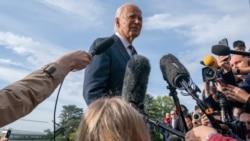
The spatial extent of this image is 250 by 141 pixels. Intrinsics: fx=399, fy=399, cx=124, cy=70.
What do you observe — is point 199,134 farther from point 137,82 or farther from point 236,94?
point 236,94

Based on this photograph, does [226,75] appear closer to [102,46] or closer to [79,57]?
[102,46]

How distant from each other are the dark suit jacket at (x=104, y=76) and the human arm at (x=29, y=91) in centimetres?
115

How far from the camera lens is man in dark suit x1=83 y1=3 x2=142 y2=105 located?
291 cm

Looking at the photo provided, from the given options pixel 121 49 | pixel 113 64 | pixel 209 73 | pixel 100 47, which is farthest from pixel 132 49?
pixel 209 73

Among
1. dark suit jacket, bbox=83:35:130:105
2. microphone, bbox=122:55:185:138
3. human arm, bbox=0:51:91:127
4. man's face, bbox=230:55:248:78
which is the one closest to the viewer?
human arm, bbox=0:51:91:127

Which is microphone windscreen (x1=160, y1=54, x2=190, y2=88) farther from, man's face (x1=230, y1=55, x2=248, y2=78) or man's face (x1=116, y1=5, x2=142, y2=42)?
man's face (x1=230, y1=55, x2=248, y2=78)

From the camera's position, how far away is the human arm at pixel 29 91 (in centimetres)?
151

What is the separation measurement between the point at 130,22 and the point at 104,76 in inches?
26.0

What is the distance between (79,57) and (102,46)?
66 cm

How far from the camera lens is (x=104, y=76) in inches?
117

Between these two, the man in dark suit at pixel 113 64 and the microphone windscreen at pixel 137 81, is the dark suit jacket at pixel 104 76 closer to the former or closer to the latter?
the man in dark suit at pixel 113 64

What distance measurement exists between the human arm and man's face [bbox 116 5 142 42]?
5.49 feet

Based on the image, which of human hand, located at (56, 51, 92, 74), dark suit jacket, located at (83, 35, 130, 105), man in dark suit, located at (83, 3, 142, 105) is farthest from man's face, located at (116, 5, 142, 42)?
Answer: human hand, located at (56, 51, 92, 74)

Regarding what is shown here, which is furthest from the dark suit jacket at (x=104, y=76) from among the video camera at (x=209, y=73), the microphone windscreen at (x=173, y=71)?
the video camera at (x=209, y=73)
